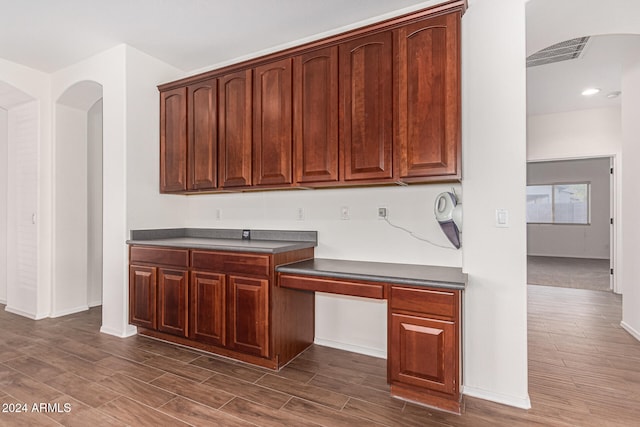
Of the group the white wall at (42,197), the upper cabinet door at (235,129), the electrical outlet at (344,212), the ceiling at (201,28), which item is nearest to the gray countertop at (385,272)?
the electrical outlet at (344,212)

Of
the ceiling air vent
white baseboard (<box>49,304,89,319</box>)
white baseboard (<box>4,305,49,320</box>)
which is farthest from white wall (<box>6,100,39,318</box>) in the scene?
the ceiling air vent

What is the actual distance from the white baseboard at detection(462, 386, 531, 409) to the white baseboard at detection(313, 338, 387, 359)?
703mm

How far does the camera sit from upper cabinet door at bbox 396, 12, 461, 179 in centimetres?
220

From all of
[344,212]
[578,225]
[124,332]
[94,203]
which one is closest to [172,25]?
[344,212]

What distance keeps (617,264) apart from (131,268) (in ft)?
21.5

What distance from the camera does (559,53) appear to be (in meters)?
3.56

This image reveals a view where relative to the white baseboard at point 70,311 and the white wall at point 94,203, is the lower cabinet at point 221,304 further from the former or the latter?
the white wall at point 94,203

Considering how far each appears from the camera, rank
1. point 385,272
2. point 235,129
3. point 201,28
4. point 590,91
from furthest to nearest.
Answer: point 590,91, point 235,129, point 201,28, point 385,272

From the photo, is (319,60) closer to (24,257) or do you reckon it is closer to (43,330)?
(43,330)

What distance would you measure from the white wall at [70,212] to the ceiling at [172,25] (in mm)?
770

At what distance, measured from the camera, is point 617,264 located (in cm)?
509

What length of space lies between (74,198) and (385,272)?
3.89 m

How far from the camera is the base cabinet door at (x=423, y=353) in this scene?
1.98 m

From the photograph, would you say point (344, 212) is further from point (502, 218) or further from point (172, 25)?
point (172, 25)
